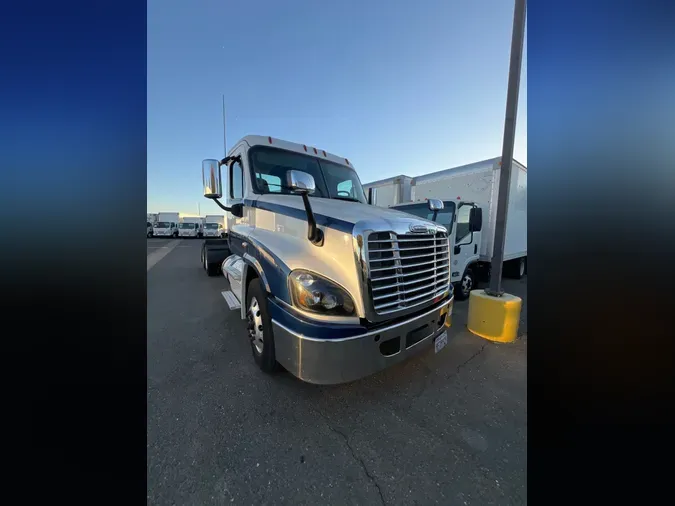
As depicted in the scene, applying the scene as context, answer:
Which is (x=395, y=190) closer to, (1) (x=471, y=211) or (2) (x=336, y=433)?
(1) (x=471, y=211)

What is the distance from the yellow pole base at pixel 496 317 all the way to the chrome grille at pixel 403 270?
4.55ft

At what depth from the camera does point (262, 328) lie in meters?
2.42

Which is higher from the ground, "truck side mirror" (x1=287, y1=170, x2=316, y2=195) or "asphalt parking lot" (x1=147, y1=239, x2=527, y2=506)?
"truck side mirror" (x1=287, y1=170, x2=316, y2=195)

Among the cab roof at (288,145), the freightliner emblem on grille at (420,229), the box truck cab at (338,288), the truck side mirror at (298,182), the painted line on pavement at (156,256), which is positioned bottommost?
the painted line on pavement at (156,256)

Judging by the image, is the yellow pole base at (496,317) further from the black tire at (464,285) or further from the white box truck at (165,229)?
the white box truck at (165,229)

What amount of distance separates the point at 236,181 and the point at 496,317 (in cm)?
433

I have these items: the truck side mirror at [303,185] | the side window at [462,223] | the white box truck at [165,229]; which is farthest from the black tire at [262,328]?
the white box truck at [165,229]

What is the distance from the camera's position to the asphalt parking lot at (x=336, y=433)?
143cm

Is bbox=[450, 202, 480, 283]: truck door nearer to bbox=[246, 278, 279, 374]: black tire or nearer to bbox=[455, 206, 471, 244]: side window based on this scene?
bbox=[455, 206, 471, 244]: side window

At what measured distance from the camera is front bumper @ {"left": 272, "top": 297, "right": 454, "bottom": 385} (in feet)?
5.81

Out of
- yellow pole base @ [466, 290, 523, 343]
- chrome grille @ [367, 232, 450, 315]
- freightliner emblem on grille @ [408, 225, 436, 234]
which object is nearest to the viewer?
chrome grille @ [367, 232, 450, 315]

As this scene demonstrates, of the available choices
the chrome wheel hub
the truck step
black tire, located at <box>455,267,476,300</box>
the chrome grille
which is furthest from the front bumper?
black tire, located at <box>455,267,476,300</box>
